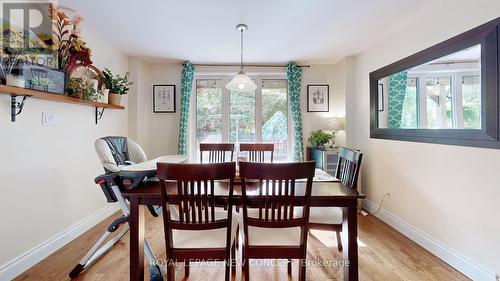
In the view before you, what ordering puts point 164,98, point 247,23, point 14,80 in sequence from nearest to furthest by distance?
point 14,80 → point 247,23 → point 164,98

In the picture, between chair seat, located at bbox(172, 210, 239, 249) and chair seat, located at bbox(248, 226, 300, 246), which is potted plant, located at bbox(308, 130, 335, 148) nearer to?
chair seat, located at bbox(248, 226, 300, 246)

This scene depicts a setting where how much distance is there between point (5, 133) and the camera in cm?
177

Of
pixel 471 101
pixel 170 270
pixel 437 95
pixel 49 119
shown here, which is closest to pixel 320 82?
pixel 437 95

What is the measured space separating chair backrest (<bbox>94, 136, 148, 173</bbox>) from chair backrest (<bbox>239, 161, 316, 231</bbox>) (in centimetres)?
116

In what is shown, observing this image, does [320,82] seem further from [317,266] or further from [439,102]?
[317,266]

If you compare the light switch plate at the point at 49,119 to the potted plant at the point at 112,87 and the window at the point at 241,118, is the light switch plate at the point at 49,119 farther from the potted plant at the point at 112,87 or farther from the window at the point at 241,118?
the window at the point at 241,118

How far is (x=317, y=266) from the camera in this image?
1981 mm

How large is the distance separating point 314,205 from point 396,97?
2.12 m

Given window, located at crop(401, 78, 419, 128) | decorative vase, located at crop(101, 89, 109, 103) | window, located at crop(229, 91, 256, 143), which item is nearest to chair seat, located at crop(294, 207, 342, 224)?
window, located at crop(401, 78, 419, 128)

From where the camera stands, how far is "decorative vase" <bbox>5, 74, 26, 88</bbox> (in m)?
1.67

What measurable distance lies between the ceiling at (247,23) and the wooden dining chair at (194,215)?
167cm

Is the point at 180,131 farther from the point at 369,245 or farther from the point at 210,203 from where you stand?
the point at 369,245

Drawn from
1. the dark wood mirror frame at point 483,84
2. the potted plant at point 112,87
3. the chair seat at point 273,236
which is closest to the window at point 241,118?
the potted plant at point 112,87

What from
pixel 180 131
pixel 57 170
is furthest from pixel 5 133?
pixel 180 131
